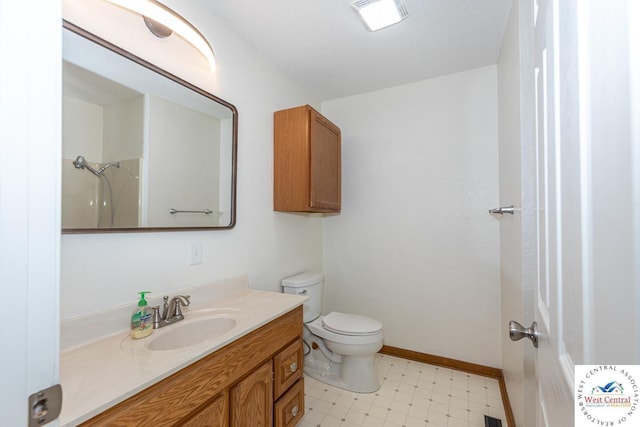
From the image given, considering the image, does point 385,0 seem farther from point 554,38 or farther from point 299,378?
point 299,378

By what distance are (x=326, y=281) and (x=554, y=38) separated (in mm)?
2398

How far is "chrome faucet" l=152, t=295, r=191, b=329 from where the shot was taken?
1.14 meters

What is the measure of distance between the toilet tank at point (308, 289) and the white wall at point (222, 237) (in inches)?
3.0

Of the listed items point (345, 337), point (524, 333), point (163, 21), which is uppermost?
point (163, 21)

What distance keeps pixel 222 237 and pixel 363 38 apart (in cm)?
154

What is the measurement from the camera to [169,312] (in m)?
1.19

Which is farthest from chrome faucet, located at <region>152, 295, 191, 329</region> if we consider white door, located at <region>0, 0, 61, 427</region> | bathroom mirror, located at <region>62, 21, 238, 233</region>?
white door, located at <region>0, 0, 61, 427</region>

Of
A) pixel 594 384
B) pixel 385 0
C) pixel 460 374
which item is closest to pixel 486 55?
pixel 385 0

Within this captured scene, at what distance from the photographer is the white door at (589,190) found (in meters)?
0.27

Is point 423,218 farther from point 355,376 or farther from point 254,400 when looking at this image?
point 254,400

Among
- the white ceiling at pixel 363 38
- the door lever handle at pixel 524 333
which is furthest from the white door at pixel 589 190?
the white ceiling at pixel 363 38

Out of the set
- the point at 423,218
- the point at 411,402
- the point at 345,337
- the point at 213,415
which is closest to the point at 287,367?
the point at 213,415

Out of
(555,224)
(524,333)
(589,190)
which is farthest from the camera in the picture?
(524,333)

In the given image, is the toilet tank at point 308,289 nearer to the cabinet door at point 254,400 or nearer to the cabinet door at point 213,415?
the cabinet door at point 254,400
